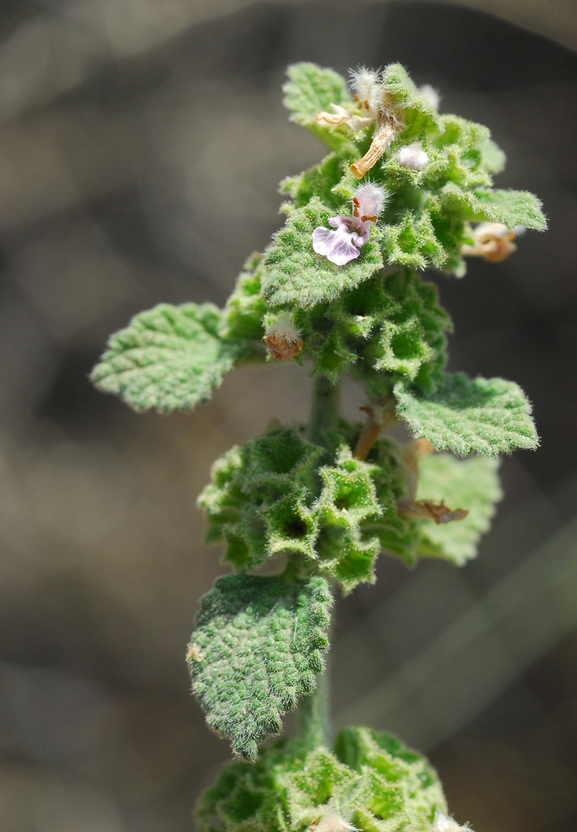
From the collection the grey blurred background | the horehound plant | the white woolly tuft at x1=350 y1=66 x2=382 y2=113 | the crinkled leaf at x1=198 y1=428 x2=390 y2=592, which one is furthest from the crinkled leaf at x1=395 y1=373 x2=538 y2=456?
the grey blurred background

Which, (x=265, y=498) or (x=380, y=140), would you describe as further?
(x=265, y=498)

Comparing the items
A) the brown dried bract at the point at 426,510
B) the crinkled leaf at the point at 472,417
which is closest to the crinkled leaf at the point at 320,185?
the crinkled leaf at the point at 472,417

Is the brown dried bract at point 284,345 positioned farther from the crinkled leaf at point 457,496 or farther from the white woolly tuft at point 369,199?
the crinkled leaf at point 457,496

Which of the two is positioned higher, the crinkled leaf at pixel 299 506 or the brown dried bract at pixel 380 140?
the brown dried bract at pixel 380 140

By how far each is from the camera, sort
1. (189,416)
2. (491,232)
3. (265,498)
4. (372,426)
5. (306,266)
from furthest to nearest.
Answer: (189,416), (491,232), (372,426), (265,498), (306,266)

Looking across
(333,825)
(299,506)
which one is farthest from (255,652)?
(333,825)

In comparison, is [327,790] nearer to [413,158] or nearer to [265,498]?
[265,498]

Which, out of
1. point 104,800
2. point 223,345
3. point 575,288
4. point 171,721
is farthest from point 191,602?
point 223,345
